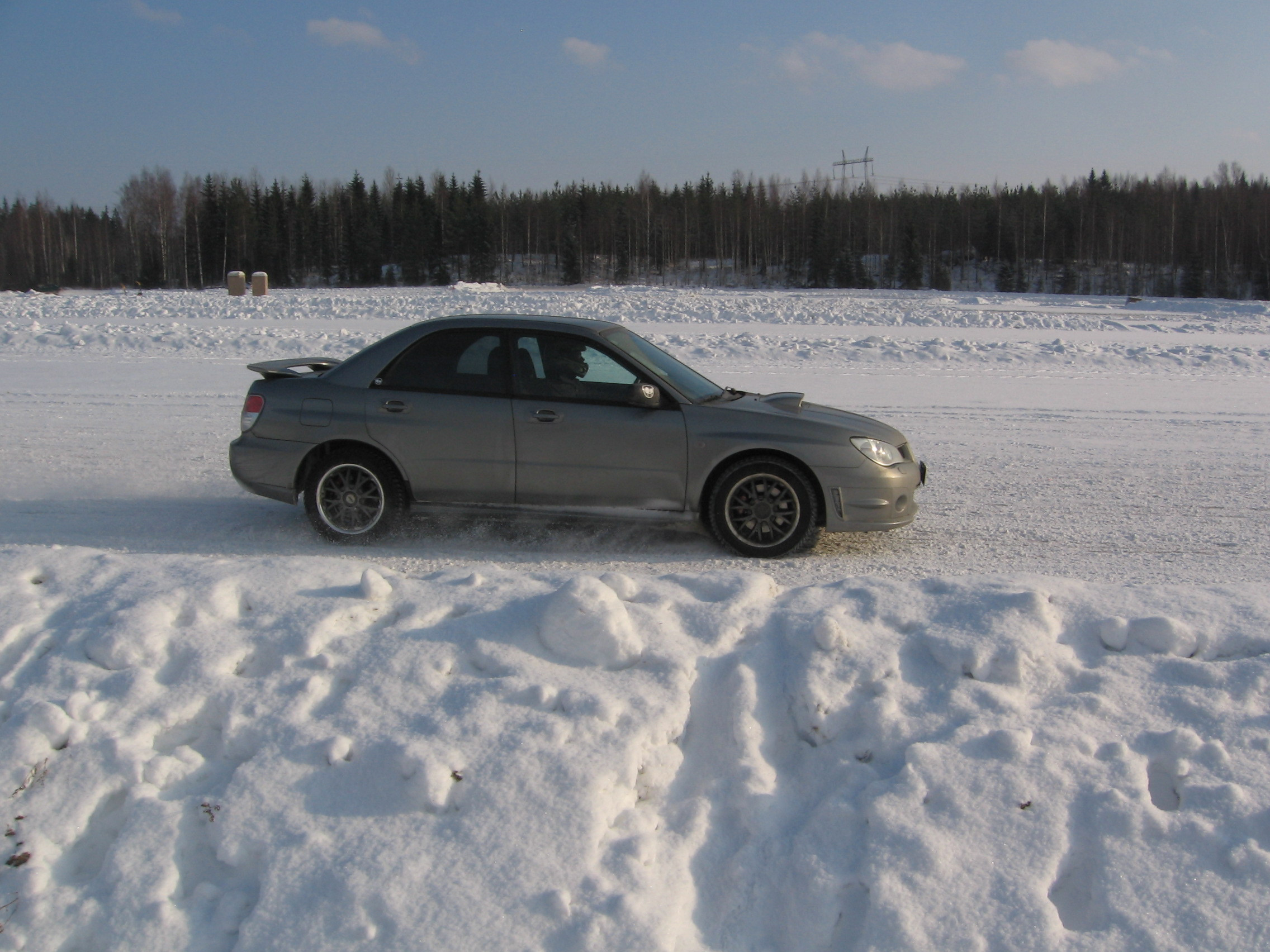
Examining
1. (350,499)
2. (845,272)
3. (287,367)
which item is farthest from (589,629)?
(845,272)

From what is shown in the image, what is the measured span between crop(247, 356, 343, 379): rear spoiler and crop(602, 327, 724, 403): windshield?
6.16ft

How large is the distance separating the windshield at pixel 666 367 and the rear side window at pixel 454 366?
74cm

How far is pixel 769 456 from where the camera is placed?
5.68 metres

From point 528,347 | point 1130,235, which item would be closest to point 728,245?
point 1130,235

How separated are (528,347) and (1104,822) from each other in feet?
13.7

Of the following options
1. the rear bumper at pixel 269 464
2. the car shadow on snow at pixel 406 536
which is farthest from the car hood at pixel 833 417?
the rear bumper at pixel 269 464

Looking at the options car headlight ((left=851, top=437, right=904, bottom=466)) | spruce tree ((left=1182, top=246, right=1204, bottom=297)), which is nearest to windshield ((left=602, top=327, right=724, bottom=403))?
car headlight ((left=851, top=437, right=904, bottom=466))

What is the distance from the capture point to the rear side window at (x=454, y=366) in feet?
19.4

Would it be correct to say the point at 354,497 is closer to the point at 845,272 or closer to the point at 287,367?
the point at 287,367

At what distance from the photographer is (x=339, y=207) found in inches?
3194

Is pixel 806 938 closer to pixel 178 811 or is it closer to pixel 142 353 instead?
pixel 178 811

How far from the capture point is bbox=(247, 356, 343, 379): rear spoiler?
6266mm

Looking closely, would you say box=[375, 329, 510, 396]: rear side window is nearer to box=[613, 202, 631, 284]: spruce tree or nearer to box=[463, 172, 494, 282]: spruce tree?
box=[463, 172, 494, 282]: spruce tree

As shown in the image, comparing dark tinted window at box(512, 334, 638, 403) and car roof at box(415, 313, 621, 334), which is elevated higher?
car roof at box(415, 313, 621, 334)
